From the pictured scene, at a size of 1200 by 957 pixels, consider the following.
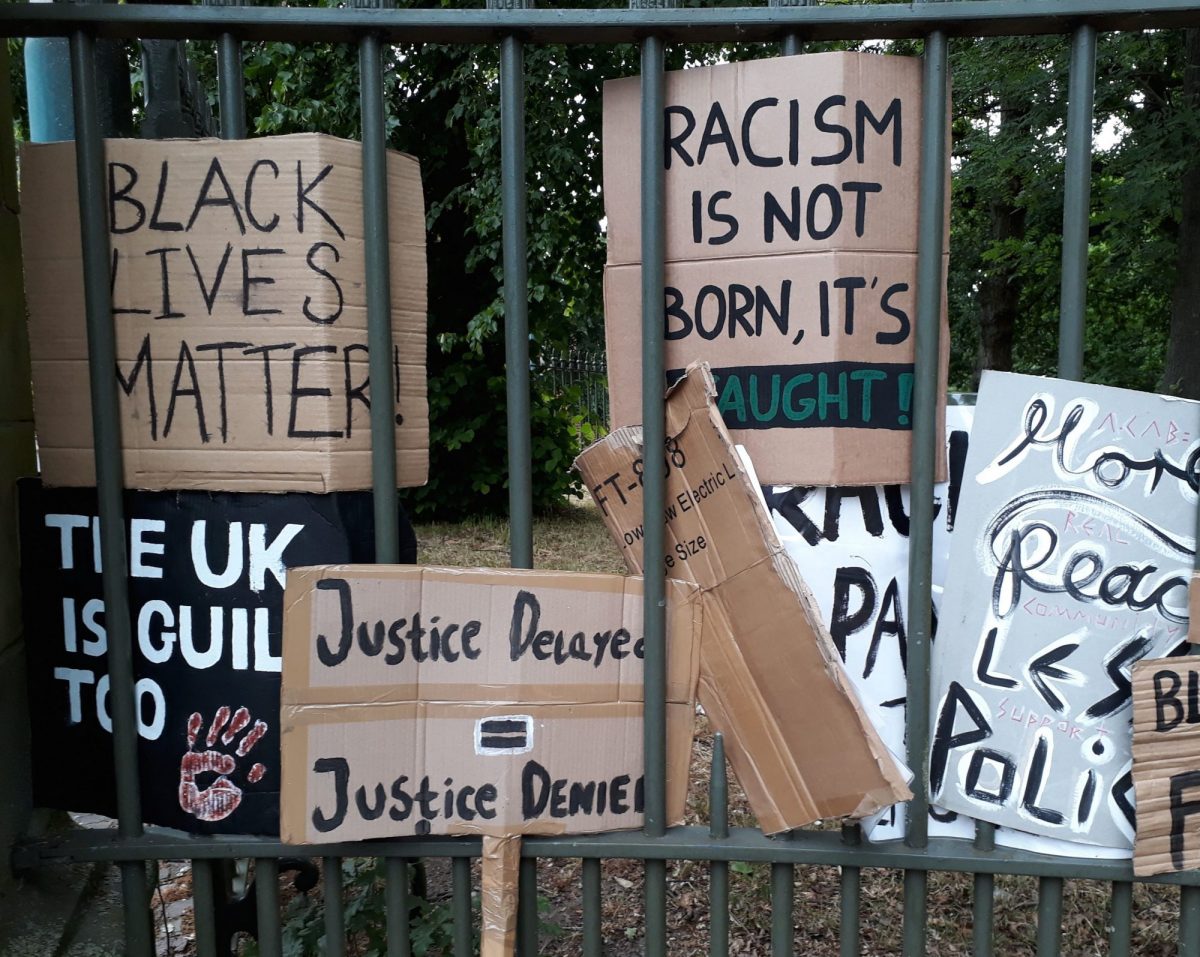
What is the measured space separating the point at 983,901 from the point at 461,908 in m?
0.93

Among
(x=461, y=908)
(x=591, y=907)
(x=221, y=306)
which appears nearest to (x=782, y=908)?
(x=591, y=907)

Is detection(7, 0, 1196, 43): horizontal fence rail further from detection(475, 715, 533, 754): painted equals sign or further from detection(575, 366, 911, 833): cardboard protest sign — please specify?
detection(475, 715, 533, 754): painted equals sign

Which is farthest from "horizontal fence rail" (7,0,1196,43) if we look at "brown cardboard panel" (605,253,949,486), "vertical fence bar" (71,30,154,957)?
"brown cardboard panel" (605,253,949,486)

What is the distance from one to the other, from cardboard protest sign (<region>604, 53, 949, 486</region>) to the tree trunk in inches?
213

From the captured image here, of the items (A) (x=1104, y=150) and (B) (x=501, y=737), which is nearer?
(B) (x=501, y=737)

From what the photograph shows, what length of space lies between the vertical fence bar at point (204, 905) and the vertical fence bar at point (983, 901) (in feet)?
4.53

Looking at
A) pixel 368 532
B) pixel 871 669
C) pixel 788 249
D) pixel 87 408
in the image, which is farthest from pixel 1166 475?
pixel 87 408

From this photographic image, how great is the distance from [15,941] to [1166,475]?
7.06 ft

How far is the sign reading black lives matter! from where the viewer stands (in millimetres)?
1583

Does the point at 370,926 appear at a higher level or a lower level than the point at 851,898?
lower

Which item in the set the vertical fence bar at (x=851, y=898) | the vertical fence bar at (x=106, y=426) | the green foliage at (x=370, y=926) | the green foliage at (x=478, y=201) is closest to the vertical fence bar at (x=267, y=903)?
the vertical fence bar at (x=106, y=426)

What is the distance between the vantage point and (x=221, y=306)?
1.60 meters

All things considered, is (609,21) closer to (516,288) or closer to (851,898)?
(516,288)

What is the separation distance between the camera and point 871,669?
1666 millimetres
